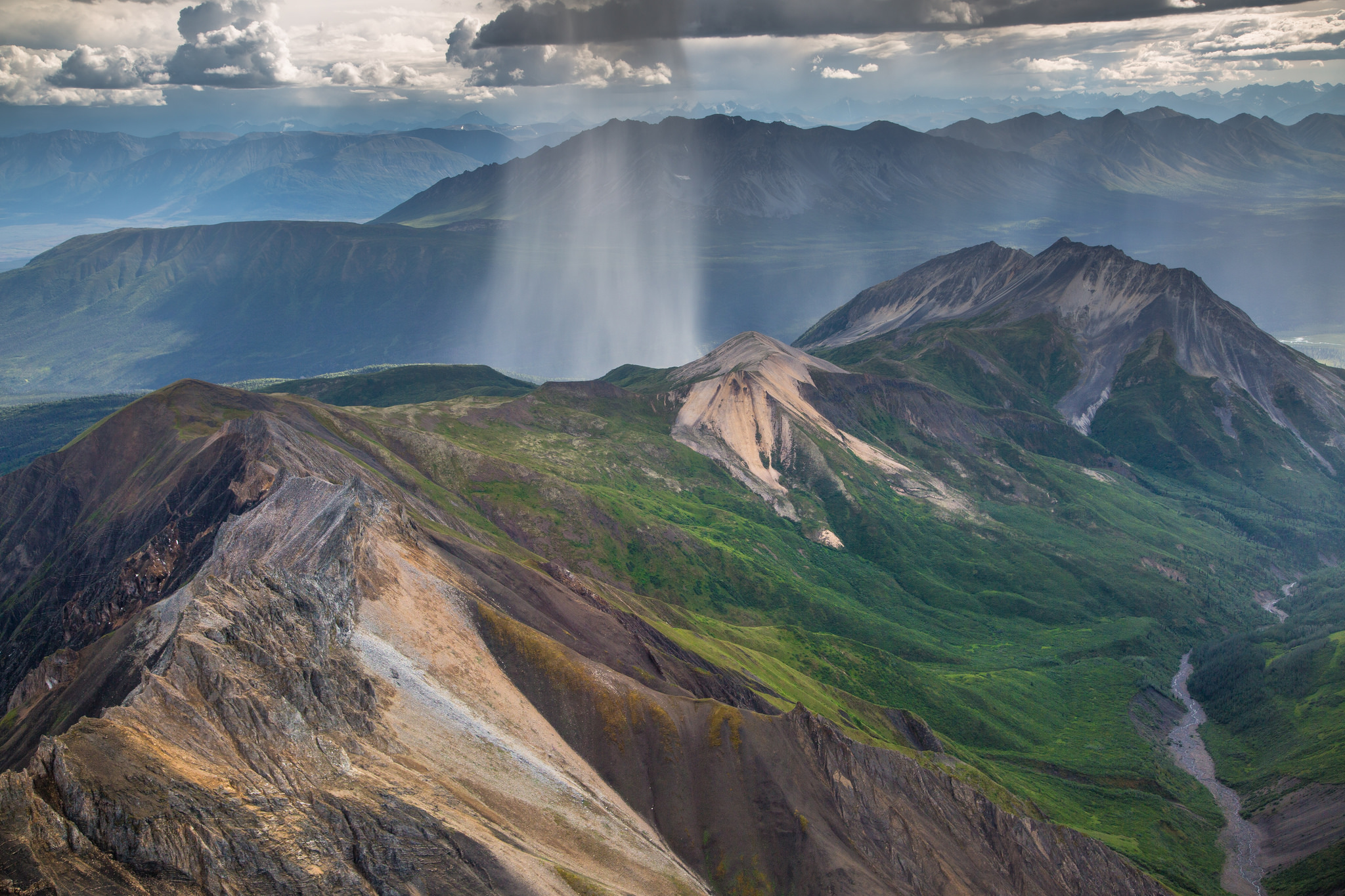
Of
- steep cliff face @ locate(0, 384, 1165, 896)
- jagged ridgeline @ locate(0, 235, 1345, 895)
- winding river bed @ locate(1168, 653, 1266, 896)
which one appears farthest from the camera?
winding river bed @ locate(1168, 653, 1266, 896)

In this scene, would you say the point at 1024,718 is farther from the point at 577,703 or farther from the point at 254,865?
the point at 254,865

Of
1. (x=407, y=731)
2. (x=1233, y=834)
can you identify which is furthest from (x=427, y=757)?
(x=1233, y=834)

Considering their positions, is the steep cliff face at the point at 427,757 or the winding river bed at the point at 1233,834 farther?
the winding river bed at the point at 1233,834

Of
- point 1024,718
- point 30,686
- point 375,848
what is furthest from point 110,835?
point 1024,718

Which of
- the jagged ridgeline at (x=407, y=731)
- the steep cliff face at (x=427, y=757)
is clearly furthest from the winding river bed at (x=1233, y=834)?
the steep cliff face at (x=427, y=757)

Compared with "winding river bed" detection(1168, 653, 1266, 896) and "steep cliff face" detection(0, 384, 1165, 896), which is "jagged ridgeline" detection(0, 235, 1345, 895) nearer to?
"steep cliff face" detection(0, 384, 1165, 896)

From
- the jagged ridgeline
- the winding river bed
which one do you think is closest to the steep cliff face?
the jagged ridgeline

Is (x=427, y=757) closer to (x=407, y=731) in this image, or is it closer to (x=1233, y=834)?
(x=407, y=731)

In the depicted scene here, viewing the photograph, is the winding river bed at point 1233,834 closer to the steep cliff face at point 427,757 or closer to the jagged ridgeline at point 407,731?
the jagged ridgeline at point 407,731
